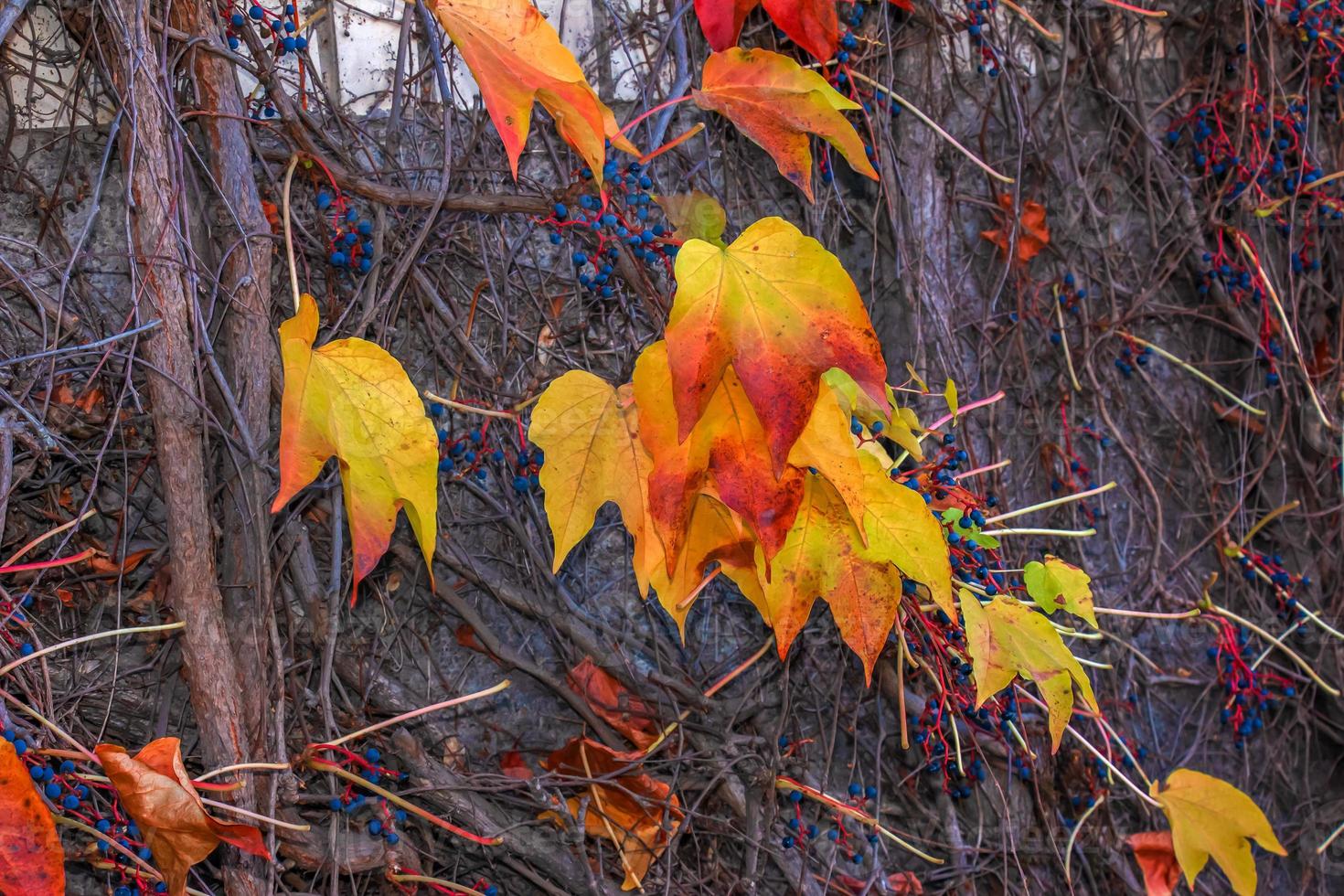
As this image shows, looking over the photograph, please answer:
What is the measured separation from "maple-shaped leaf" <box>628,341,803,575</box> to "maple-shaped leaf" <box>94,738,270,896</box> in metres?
0.58

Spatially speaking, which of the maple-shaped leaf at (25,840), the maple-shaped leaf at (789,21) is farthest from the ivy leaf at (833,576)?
the maple-shaped leaf at (25,840)

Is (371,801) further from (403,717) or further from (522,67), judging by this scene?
(522,67)

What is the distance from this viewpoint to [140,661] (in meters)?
1.42

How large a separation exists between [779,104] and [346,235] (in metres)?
0.63

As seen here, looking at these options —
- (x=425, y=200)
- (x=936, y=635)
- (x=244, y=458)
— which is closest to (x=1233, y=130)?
(x=936, y=635)

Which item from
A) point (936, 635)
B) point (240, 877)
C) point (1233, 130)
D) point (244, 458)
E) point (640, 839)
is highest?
point (1233, 130)

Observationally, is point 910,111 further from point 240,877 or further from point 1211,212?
point 240,877

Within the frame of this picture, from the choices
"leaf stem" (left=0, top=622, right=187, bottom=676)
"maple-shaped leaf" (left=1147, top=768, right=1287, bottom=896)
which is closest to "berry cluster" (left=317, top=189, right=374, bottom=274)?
"leaf stem" (left=0, top=622, right=187, bottom=676)

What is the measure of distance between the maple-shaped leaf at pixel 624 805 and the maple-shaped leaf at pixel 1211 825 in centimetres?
73

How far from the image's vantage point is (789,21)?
1.48 metres

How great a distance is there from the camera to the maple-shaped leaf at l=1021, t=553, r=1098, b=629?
4.47 feet

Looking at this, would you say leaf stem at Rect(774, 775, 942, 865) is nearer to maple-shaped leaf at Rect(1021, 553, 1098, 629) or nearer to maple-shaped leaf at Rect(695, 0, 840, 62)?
maple-shaped leaf at Rect(1021, 553, 1098, 629)

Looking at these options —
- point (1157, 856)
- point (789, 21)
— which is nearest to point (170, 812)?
point (789, 21)

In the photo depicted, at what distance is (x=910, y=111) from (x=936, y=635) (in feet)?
2.80
